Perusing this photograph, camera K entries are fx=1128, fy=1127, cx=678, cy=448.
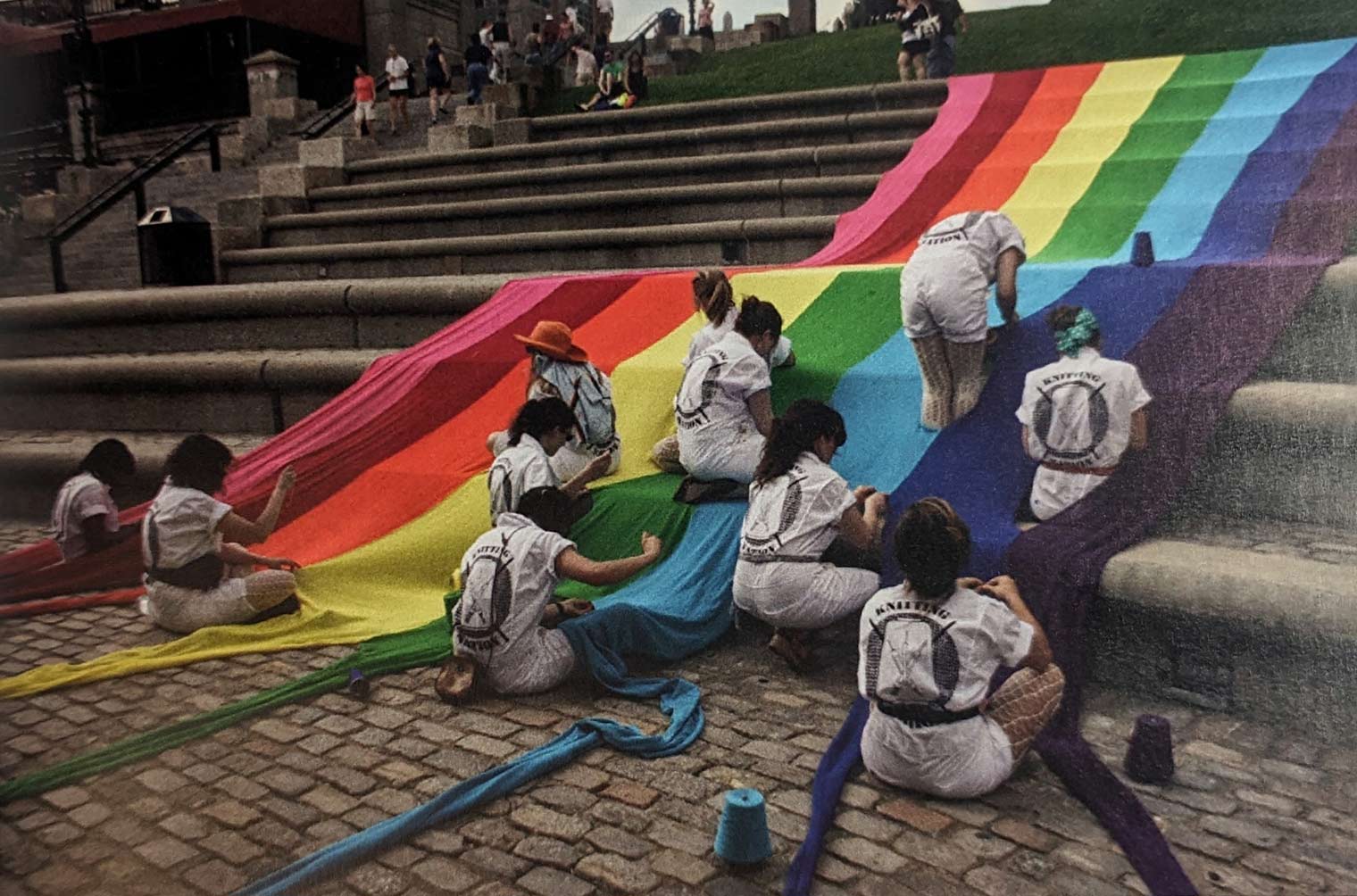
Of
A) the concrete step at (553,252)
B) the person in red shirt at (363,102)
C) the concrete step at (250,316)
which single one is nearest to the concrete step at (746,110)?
the concrete step at (553,252)

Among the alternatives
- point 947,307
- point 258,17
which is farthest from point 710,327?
point 258,17

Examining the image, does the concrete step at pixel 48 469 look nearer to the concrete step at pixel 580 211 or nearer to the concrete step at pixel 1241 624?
the concrete step at pixel 580 211

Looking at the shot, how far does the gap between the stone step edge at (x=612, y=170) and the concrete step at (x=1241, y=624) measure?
6.07 metres

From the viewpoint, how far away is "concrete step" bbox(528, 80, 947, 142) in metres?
10.5

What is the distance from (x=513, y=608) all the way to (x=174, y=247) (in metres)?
7.97

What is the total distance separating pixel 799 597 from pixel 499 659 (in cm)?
121

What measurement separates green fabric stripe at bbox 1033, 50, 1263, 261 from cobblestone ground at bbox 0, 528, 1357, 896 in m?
4.01

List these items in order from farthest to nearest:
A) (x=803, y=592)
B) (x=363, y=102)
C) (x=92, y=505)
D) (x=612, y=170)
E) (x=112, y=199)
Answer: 1. (x=363, y=102)
2. (x=112, y=199)
3. (x=612, y=170)
4. (x=92, y=505)
5. (x=803, y=592)

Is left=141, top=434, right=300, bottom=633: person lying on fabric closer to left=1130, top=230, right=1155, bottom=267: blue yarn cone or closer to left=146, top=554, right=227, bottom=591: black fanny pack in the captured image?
left=146, top=554, right=227, bottom=591: black fanny pack

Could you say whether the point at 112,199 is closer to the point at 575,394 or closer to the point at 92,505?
the point at 92,505

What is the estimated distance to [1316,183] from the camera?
6.82 metres

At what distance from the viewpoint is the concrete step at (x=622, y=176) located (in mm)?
9742

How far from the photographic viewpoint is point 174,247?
10688 mm

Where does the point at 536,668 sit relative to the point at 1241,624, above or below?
below
